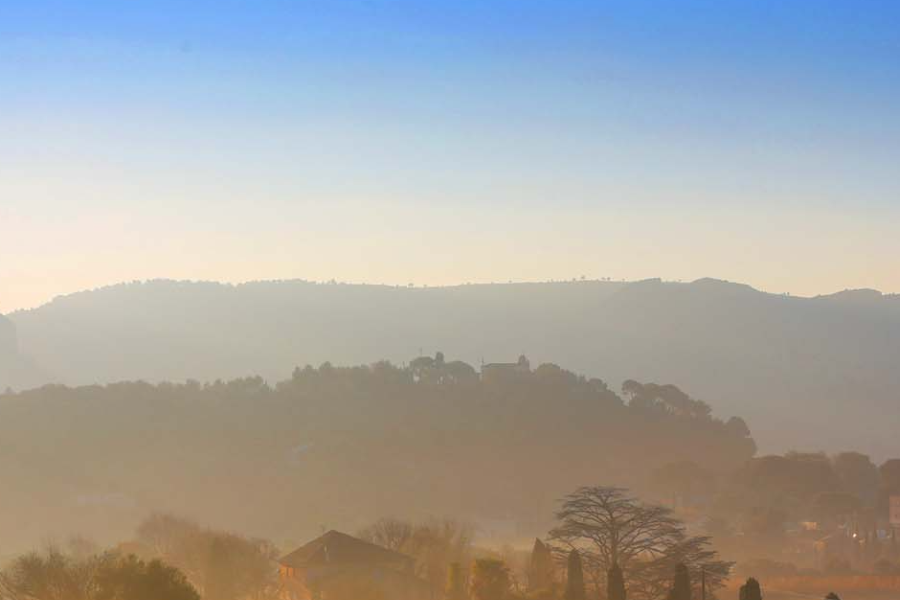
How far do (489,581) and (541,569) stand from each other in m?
7.09

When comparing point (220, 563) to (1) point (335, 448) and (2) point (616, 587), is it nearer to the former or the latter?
(2) point (616, 587)

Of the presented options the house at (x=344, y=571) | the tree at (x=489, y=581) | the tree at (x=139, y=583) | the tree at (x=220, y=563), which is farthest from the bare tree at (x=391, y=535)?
the tree at (x=139, y=583)

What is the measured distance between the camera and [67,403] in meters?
159

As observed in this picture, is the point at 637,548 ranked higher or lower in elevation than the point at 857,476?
lower

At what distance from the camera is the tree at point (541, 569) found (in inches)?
2564

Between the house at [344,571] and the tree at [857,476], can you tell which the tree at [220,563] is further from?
the tree at [857,476]

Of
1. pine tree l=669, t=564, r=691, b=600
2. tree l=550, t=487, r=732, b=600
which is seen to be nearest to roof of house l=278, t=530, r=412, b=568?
tree l=550, t=487, r=732, b=600

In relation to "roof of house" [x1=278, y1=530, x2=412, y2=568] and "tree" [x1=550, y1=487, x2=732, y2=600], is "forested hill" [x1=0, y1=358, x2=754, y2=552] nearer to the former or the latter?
"roof of house" [x1=278, y1=530, x2=412, y2=568]

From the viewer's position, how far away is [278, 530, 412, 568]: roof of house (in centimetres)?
6975

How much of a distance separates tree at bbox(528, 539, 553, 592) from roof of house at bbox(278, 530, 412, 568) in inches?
372

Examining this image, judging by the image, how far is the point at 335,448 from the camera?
153125 millimetres

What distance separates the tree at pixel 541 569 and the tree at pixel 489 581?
517 cm

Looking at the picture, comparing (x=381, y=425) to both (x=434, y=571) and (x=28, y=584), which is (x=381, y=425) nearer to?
Answer: (x=434, y=571)

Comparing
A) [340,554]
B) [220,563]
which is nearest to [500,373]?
[340,554]
